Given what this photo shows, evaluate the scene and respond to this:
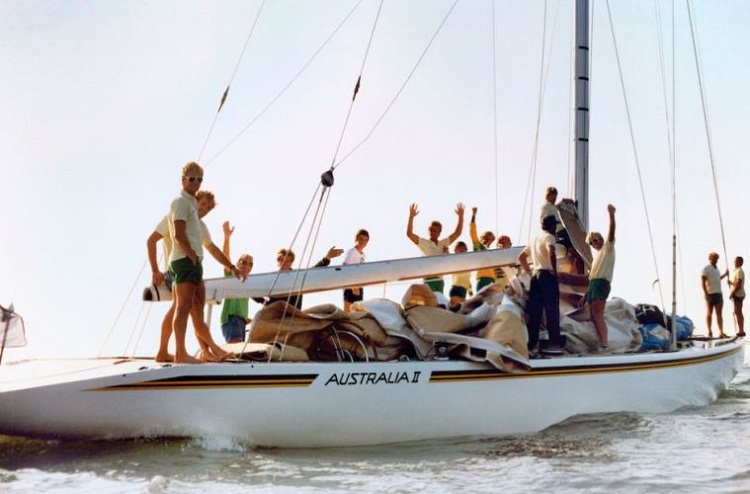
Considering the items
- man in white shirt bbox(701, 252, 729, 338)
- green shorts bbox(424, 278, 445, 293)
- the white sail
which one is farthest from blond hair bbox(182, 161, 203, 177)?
man in white shirt bbox(701, 252, 729, 338)

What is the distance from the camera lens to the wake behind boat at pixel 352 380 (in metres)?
6.42

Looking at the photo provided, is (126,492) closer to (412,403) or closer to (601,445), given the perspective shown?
(412,403)

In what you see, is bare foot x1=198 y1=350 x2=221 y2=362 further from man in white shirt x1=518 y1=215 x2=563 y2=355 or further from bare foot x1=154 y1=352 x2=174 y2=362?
man in white shirt x1=518 y1=215 x2=563 y2=355

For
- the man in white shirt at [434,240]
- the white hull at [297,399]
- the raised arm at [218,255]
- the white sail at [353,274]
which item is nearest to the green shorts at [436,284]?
the man in white shirt at [434,240]

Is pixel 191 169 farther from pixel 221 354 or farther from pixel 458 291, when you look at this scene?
pixel 458 291

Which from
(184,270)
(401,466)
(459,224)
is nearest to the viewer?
(401,466)

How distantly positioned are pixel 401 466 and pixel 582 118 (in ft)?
22.4

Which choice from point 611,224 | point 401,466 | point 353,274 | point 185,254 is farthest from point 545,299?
point 185,254

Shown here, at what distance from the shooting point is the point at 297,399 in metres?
6.69

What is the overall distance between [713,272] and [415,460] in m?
10.1

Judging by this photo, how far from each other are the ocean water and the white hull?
136 mm

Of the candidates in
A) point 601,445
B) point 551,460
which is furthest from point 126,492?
point 601,445

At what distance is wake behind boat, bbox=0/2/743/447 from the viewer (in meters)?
6.42

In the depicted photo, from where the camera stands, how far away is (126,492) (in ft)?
17.7
